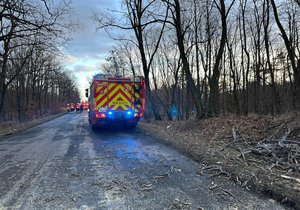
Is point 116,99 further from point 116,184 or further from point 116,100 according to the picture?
point 116,184

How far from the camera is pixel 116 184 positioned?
4746mm

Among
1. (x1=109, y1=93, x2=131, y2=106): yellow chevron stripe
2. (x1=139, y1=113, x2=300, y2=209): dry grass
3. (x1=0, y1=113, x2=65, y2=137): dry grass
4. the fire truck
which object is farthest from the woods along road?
(x1=0, y1=113, x2=65, y2=137): dry grass

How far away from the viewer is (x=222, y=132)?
1009 centimetres

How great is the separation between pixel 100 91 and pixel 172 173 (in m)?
9.00

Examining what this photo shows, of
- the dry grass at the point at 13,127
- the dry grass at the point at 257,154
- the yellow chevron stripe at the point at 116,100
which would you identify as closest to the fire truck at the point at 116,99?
the yellow chevron stripe at the point at 116,100

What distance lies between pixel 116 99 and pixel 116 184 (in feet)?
30.3

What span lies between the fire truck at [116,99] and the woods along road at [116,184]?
6.29 m

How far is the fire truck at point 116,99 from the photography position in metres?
13.5

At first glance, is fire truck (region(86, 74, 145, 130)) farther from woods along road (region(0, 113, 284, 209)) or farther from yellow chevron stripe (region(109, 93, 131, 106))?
woods along road (region(0, 113, 284, 209))

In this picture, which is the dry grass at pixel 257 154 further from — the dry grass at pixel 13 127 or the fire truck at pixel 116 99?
the dry grass at pixel 13 127

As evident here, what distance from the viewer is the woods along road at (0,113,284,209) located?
3857 millimetres

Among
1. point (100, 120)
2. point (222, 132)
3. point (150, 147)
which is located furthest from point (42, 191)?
point (100, 120)

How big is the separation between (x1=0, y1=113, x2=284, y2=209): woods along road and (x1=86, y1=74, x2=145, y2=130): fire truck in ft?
20.6

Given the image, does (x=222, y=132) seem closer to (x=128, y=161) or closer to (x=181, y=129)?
(x=181, y=129)
